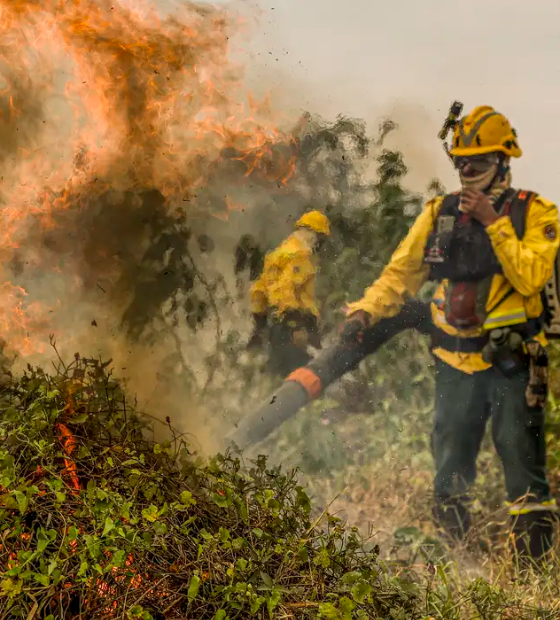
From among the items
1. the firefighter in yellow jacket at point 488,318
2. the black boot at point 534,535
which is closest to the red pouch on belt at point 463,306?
the firefighter in yellow jacket at point 488,318

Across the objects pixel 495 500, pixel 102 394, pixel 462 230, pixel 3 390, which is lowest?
pixel 495 500

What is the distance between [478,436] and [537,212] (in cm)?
133

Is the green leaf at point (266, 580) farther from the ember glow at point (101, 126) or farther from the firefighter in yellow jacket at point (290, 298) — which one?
the ember glow at point (101, 126)

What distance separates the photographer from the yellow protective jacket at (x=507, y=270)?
4.50 meters

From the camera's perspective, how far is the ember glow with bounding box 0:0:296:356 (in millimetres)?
4809

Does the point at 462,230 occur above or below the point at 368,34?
below

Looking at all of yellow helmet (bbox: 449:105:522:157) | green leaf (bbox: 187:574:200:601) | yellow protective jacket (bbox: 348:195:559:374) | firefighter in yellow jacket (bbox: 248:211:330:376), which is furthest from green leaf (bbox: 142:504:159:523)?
yellow helmet (bbox: 449:105:522:157)

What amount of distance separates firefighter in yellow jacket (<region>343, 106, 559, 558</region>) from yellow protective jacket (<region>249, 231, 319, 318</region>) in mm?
579

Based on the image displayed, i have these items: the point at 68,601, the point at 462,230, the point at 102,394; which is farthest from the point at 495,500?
the point at 68,601

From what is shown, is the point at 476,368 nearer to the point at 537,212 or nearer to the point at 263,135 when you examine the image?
the point at 537,212

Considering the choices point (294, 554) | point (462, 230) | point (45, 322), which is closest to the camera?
point (294, 554)

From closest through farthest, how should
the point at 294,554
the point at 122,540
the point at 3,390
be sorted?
the point at 122,540
the point at 294,554
the point at 3,390

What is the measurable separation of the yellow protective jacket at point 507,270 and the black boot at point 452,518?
79 centimetres

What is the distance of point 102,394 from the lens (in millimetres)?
4367
